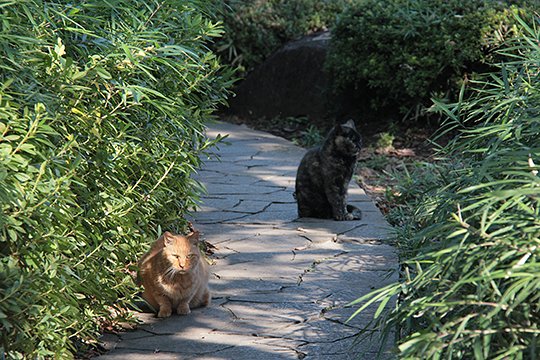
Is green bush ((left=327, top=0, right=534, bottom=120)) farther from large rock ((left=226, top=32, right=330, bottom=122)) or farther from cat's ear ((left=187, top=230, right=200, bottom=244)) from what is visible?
cat's ear ((left=187, top=230, right=200, bottom=244))

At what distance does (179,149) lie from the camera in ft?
18.7

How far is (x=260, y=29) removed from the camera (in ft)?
44.7

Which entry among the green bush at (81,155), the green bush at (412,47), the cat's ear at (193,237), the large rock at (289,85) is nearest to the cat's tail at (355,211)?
the green bush at (81,155)

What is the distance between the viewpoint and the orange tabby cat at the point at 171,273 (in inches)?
210

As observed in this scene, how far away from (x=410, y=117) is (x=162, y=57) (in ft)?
21.9

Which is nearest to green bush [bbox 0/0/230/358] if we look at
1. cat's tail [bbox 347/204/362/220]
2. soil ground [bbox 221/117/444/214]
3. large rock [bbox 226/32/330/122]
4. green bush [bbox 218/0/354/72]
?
cat's tail [bbox 347/204/362/220]

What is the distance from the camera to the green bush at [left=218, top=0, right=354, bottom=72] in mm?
13602

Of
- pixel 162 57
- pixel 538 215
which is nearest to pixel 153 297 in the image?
pixel 162 57

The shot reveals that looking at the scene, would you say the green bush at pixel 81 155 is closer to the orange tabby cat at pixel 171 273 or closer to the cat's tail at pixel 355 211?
the orange tabby cat at pixel 171 273

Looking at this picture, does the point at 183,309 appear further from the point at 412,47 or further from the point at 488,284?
the point at 412,47

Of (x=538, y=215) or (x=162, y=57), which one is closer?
(x=538, y=215)

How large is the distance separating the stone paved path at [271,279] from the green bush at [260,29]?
440 centimetres

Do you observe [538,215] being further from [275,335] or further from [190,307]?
[190,307]

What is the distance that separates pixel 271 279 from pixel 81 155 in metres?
2.23
